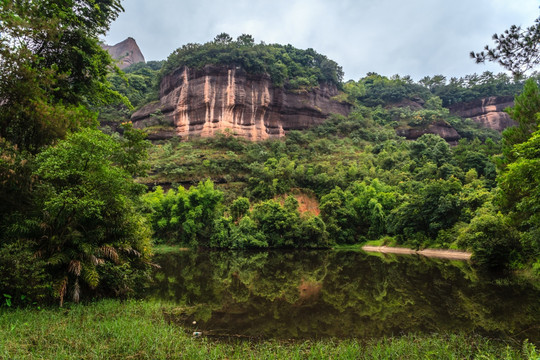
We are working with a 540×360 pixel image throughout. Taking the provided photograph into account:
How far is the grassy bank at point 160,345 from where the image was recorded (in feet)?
15.2

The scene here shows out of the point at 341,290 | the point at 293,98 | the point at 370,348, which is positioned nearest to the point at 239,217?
the point at 341,290

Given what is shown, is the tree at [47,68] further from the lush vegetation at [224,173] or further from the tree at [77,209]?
the tree at [77,209]

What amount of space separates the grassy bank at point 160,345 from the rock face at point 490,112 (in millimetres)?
76385

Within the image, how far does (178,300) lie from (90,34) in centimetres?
981

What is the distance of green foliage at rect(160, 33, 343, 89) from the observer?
172ft

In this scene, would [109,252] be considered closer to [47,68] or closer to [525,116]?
[47,68]

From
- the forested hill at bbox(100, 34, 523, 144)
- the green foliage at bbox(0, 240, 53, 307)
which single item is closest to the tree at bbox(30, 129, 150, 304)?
the green foliage at bbox(0, 240, 53, 307)

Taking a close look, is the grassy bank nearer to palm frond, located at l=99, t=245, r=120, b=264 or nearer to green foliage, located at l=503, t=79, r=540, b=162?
palm frond, located at l=99, t=245, r=120, b=264

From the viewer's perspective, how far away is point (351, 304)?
9.09 metres

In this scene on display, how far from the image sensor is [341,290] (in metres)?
11.2

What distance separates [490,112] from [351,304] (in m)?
77.5

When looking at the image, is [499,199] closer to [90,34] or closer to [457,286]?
[457,286]

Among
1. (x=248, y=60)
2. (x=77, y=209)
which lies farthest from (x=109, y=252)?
(x=248, y=60)

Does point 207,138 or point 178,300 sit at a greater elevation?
point 207,138
